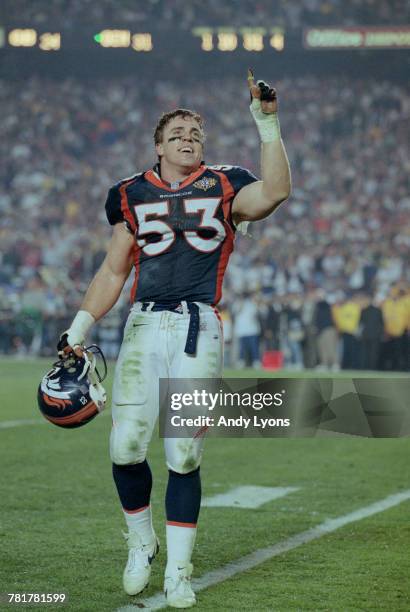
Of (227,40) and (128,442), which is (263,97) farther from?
(227,40)

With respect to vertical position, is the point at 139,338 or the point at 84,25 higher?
the point at 84,25

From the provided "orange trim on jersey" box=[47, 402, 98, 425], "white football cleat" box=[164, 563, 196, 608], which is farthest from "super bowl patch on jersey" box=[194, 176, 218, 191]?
"white football cleat" box=[164, 563, 196, 608]

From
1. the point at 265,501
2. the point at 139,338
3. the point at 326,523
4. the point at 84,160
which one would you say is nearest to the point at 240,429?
A: the point at 265,501

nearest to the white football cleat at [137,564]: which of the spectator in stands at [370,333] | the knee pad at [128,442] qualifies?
the knee pad at [128,442]

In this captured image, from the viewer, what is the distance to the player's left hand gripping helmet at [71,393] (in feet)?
14.2

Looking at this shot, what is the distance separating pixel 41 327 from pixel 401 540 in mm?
15647

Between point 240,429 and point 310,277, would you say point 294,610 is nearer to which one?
point 240,429

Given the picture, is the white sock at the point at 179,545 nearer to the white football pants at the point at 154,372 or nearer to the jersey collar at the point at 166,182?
the white football pants at the point at 154,372

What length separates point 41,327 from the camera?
20.5 m

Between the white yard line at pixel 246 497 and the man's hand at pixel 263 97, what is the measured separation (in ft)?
8.86

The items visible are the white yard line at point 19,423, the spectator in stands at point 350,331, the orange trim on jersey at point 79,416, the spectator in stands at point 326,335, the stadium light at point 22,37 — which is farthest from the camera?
the stadium light at point 22,37

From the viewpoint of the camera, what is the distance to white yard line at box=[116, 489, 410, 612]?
4.11 meters

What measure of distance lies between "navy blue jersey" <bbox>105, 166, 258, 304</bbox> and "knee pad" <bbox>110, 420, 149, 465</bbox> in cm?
50

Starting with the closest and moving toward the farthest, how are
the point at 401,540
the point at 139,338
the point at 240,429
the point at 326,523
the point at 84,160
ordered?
the point at 139,338, the point at 401,540, the point at 326,523, the point at 240,429, the point at 84,160
